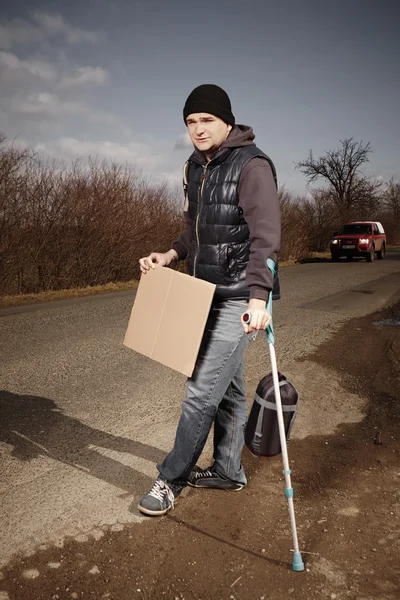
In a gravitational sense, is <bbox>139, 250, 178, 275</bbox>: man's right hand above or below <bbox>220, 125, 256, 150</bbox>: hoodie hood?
below

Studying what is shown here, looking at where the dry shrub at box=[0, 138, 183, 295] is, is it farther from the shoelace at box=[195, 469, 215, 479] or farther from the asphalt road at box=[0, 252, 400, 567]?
the shoelace at box=[195, 469, 215, 479]

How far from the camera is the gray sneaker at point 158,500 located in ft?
9.55

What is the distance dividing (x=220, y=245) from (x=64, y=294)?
36.9 feet

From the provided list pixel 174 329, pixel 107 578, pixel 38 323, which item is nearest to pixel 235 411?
pixel 174 329

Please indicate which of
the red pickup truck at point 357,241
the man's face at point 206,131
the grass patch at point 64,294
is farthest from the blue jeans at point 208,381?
the red pickup truck at point 357,241

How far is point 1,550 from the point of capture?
2.62m

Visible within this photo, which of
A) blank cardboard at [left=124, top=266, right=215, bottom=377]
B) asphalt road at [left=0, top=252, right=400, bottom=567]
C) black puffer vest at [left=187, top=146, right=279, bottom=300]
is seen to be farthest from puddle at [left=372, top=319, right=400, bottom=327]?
blank cardboard at [left=124, top=266, right=215, bottom=377]

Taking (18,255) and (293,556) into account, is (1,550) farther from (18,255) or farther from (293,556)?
(18,255)

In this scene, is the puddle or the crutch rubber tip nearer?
the crutch rubber tip

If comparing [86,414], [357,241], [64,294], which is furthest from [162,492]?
[357,241]

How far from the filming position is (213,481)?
10.7 ft

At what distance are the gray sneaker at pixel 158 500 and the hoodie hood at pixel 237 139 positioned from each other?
1.89 meters

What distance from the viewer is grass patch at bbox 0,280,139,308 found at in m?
12.1

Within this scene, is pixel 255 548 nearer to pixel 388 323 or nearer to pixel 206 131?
pixel 206 131
